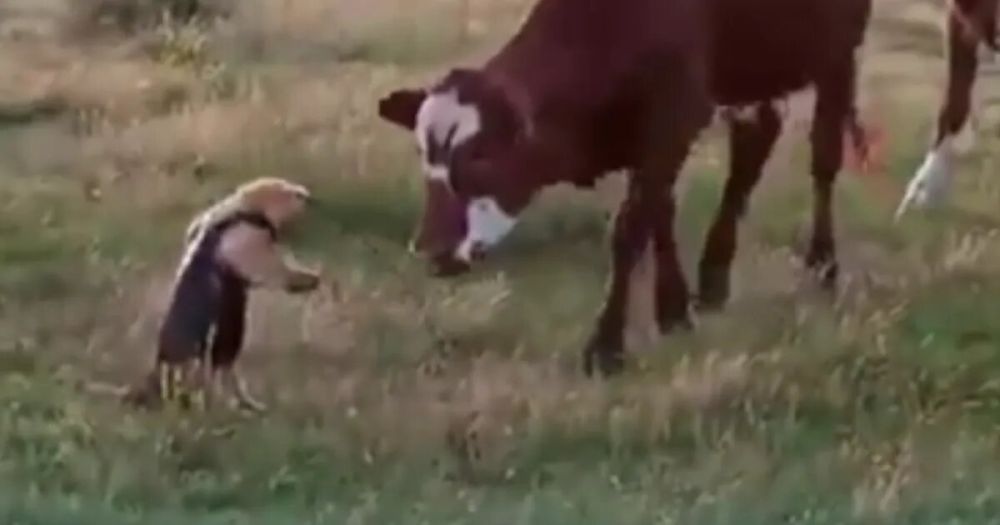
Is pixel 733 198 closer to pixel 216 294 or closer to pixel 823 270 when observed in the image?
pixel 823 270

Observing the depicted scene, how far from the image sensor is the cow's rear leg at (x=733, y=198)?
1.26 m

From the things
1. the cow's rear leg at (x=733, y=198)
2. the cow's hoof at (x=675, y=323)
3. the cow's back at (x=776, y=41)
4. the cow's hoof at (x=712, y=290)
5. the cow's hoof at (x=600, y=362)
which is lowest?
the cow's hoof at (x=600, y=362)

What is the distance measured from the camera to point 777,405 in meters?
1.25

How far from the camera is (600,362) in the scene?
1255mm

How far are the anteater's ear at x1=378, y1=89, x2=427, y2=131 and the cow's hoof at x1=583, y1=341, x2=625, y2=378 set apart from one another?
157mm

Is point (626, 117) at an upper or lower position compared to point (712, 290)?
upper

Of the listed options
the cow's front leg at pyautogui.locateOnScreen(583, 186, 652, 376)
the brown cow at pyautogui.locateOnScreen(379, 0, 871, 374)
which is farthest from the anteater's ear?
the cow's front leg at pyautogui.locateOnScreen(583, 186, 652, 376)

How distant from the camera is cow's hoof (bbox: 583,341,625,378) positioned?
49.3 inches

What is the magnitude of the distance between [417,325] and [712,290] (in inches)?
6.5

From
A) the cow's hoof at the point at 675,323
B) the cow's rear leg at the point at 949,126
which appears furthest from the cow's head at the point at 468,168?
the cow's rear leg at the point at 949,126

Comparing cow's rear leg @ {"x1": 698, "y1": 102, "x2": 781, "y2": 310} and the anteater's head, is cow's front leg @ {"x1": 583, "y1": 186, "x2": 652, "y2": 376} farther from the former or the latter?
the anteater's head

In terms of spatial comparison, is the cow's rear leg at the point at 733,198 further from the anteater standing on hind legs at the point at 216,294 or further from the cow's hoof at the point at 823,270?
the anteater standing on hind legs at the point at 216,294

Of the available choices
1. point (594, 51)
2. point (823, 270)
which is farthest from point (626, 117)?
point (823, 270)

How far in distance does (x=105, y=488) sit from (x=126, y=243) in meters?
0.14
